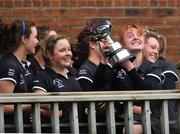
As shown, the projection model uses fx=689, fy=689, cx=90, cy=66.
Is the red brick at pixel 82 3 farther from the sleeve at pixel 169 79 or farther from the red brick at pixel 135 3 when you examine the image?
the sleeve at pixel 169 79

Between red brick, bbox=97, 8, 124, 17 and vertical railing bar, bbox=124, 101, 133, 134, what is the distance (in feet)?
11.2

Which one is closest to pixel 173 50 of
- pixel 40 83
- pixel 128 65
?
pixel 128 65

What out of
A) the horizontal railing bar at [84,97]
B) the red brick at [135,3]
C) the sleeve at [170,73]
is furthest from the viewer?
the red brick at [135,3]

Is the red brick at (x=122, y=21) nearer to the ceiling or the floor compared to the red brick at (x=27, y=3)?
nearer to the floor

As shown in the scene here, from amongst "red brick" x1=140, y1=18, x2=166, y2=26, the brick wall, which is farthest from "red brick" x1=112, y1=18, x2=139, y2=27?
"red brick" x1=140, y1=18, x2=166, y2=26

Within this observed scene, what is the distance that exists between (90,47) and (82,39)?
28cm

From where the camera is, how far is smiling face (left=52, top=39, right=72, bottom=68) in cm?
673

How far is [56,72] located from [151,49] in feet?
3.79

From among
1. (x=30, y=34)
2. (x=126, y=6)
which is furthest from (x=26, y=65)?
(x=126, y=6)

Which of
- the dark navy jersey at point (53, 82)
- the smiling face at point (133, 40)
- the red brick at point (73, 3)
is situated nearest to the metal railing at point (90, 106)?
the dark navy jersey at point (53, 82)

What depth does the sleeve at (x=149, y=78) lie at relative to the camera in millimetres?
6500

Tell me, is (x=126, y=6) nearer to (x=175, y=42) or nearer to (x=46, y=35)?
(x=175, y=42)

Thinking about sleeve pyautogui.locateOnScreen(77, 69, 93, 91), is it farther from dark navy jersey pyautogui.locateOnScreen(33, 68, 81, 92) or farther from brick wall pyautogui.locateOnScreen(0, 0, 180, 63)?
brick wall pyautogui.locateOnScreen(0, 0, 180, 63)

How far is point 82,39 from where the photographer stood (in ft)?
24.5
